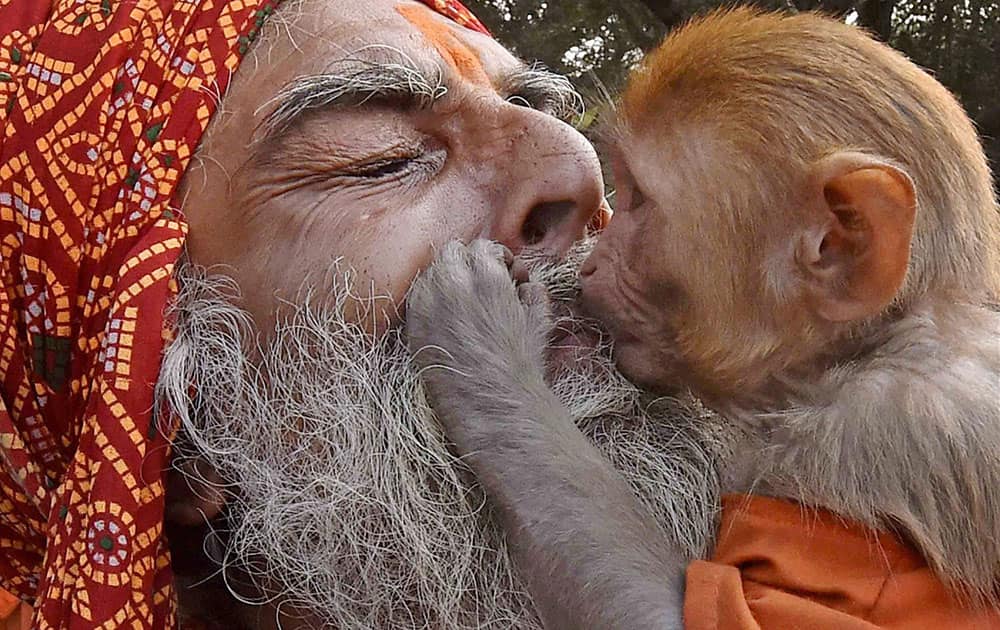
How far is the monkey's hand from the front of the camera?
Result: 1498 mm

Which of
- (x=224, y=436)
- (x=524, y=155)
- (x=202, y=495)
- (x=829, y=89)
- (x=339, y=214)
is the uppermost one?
(x=829, y=89)

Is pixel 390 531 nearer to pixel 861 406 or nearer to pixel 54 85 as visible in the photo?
pixel 861 406

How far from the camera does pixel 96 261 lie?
161 cm

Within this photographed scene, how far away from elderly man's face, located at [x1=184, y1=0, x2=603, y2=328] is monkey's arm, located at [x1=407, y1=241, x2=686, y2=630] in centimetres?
9

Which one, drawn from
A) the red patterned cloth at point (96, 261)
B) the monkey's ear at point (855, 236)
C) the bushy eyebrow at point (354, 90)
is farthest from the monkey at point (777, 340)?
the red patterned cloth at point (96, 261)

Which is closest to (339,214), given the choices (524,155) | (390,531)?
(524,155)

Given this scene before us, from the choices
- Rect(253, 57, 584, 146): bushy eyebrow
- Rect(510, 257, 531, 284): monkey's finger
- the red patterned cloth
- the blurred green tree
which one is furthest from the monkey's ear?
the blurred green tree

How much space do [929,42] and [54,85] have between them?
594cm

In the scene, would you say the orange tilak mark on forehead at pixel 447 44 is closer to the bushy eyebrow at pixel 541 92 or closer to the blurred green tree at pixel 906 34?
the bushy eyebrow at pixel 541 92

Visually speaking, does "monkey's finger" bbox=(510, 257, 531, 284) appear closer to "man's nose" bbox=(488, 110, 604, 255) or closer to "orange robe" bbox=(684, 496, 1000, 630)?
"man's nose" bbox=(488, 110, 604, 255)

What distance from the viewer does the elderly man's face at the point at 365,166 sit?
162 cm

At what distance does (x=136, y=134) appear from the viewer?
63.4 inches

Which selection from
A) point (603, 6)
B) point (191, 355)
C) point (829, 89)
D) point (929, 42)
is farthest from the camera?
point (603, 6)

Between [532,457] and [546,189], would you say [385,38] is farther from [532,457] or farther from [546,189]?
[532,457]
